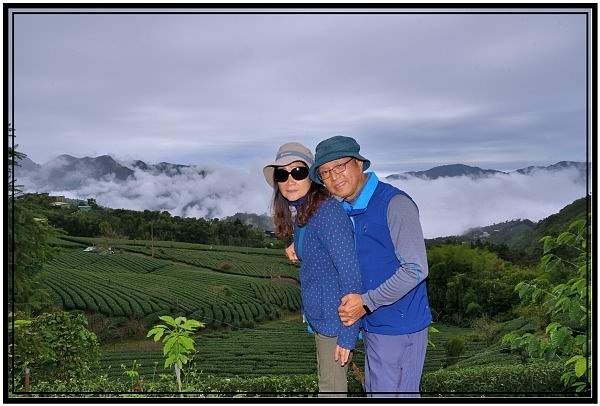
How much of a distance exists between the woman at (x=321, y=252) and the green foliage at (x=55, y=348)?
230cm

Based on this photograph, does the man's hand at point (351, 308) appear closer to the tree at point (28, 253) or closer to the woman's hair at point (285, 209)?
the woman's hair at point (285, 209)

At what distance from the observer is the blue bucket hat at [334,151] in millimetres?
2111

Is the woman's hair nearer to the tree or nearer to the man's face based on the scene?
the man's face

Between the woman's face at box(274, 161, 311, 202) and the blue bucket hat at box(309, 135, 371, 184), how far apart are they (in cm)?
5

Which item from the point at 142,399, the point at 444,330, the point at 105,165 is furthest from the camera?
the point at 444,330

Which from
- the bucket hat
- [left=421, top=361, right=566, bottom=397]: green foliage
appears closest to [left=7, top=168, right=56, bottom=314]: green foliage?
the bucket hat

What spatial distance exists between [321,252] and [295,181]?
304 millimetres

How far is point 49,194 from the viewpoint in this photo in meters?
4.39

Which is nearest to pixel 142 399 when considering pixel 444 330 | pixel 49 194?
pixel 49 194

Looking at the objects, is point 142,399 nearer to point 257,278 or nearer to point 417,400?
point 417,400

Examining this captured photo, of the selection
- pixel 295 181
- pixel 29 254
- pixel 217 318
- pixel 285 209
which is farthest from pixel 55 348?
pixel 295 181

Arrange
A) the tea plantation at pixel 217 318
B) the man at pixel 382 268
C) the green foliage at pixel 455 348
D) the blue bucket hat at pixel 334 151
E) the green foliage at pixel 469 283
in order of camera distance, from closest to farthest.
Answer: the man at pixel 382 268
the blue bucket hat at pixel 334 151
the tea plantation at pixel 217 318
the green foliage at pixel 469 283
the green foliage at pixel 455 348

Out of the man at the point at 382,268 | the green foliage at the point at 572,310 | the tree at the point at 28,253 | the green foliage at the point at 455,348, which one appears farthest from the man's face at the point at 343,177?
the green foliage at the point at 455,348

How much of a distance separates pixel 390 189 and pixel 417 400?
856mm
